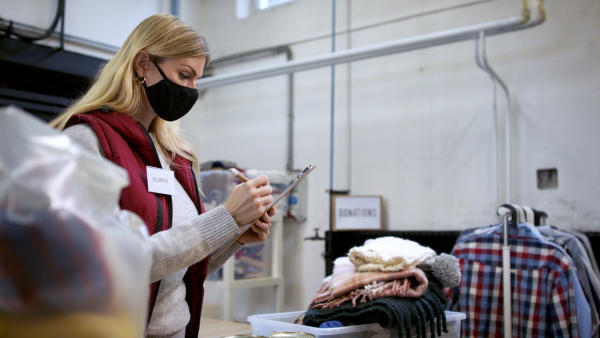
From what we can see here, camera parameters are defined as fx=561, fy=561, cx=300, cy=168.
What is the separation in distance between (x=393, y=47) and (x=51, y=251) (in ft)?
9.86

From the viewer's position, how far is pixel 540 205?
3.07 metres

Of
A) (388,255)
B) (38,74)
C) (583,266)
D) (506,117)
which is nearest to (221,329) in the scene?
(388,255)

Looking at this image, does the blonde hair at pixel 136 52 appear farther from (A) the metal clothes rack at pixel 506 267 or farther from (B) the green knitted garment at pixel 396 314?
(A) the metal clothes rack at pixel 506 267

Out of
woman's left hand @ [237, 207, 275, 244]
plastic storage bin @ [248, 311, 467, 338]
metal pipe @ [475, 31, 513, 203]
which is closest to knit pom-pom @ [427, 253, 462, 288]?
plastic storage bin @ [248, 311, 467, 338]

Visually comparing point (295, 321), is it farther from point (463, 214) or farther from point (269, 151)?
point (269, 151)

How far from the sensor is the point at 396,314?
1351 millimetres

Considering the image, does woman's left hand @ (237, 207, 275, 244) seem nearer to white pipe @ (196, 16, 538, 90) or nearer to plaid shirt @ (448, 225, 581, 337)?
plaid shirt @ (448, 225, 581, 337)

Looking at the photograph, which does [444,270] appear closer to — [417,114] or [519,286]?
[519,286]

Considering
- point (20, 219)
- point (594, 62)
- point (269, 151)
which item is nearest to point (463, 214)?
point (594, 62)

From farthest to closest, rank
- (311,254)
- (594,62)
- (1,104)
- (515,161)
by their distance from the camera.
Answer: (311,254), (1,104), (515,161), (594,62)

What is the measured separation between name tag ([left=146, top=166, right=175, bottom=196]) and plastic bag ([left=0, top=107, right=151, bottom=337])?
0.71 m

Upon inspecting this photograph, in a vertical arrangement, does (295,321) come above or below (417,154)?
below

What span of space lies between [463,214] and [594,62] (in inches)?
42.7

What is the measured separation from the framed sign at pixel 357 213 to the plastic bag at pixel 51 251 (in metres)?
3.21
